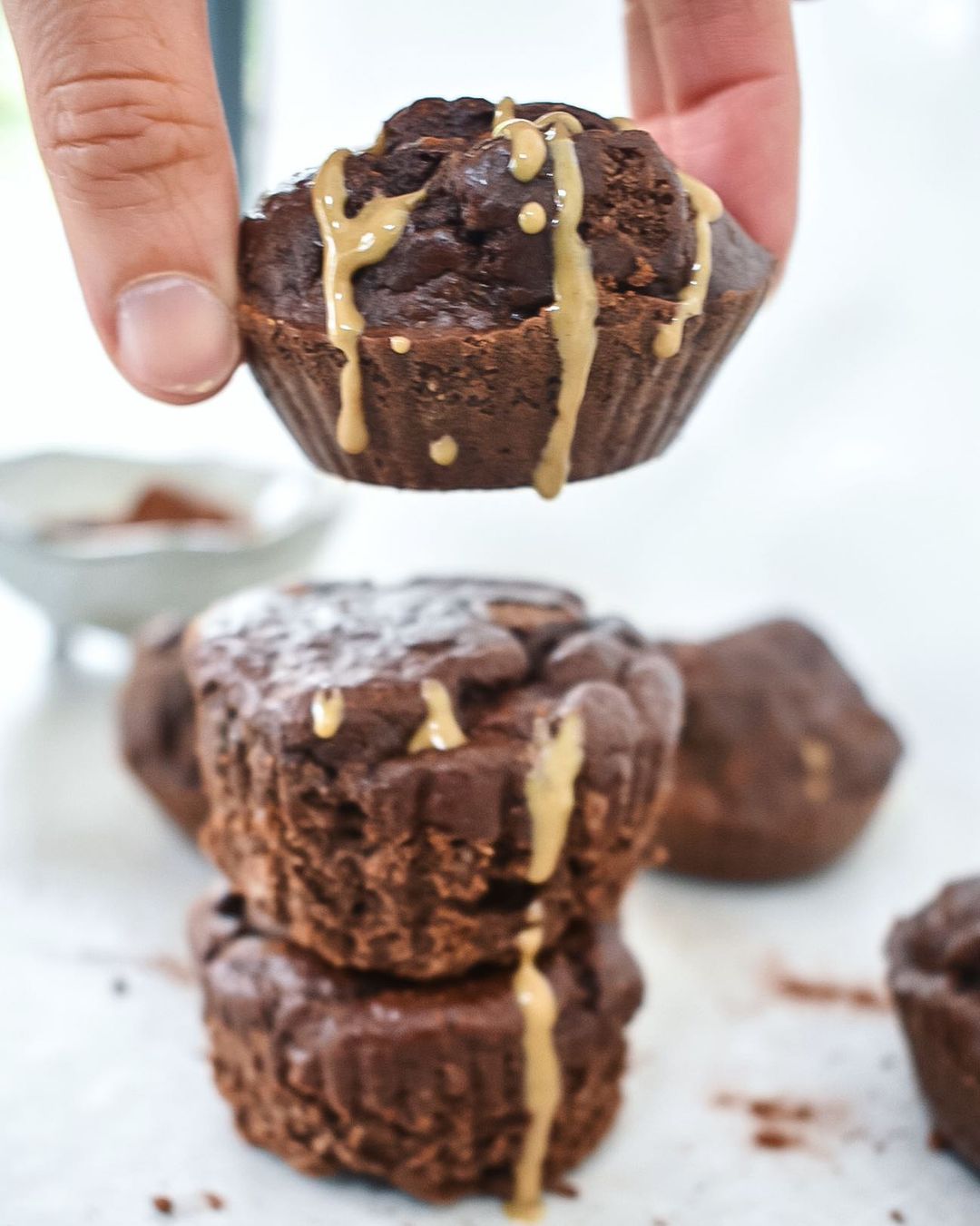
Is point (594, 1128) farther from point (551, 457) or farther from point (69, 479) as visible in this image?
point (69, 479)

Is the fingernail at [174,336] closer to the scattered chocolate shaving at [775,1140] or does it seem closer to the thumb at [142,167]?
the thumb at [142,167]

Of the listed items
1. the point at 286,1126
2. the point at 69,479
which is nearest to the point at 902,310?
the point at 69,479

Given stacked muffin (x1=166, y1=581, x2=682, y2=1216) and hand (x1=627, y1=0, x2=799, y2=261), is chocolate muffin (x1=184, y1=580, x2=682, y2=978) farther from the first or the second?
hand (x1=627, y1=0, x2=799, y2=261)

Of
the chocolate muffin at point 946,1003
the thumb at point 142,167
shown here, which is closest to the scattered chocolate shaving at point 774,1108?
the chocolate muffin at point 946,1003

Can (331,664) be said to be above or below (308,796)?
above

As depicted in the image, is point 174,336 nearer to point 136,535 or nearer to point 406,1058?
point 406,1058
